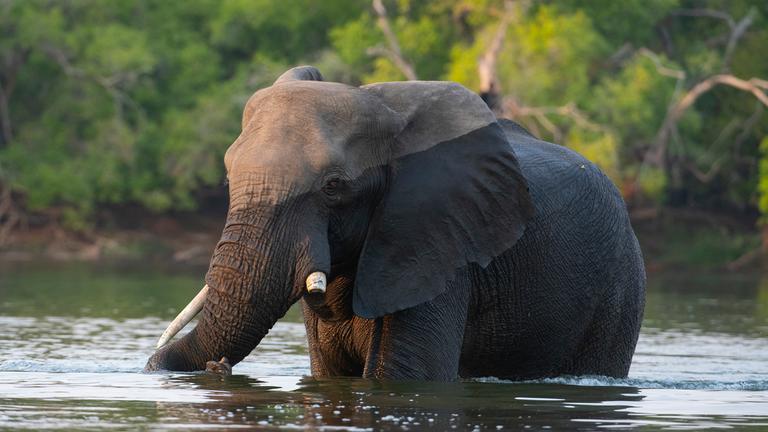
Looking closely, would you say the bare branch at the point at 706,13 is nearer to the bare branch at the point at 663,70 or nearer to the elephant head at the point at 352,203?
the bare branch at the point at 663,70

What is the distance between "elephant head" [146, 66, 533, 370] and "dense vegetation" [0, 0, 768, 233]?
973 inches

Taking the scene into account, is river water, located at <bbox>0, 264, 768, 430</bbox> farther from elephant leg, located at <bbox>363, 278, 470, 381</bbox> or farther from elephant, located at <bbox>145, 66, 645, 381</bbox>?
elephant, located at <bbox>145, 66, 645, 381</bbox>

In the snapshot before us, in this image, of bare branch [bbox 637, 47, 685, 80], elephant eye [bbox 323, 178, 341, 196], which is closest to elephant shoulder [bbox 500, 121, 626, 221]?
elephant eye [bbox 323, 178, 341, 196]

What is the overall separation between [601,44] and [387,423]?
102 feet

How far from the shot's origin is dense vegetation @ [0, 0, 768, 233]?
121 feet

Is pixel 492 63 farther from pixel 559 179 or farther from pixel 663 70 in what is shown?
pixel 559 179

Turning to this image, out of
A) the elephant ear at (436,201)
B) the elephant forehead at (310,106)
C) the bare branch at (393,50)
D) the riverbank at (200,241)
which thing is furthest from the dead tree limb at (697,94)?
the elephant forehead at (310,106)

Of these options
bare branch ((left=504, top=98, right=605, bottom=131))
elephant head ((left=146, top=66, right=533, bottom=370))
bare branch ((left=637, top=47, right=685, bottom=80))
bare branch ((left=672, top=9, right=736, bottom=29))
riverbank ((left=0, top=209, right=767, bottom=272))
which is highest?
bare branch ((left=672, top=9, right=736, bottom=29))

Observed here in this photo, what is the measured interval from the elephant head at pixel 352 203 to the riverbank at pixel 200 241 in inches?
968

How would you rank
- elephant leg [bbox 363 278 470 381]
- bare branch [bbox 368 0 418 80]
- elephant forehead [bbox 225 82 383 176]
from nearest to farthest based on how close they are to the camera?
elephant forehead [bbox 225 82 383 176]
elephant leg [bbox 363 278 470 381]
bare branch [bbox 368 0 418 80]

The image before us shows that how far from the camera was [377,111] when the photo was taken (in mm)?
9898

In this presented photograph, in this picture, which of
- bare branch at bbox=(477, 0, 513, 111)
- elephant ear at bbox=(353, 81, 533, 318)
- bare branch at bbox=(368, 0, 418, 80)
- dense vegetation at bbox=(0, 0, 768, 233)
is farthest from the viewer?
bare branch at bbox=(368, 0, 418, 80)

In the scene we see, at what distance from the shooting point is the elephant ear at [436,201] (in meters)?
9.91

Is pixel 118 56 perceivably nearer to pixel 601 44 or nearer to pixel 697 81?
pixel 601 44
